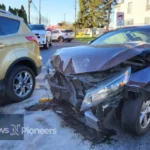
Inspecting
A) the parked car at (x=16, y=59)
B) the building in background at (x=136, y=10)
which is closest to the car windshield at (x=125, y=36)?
the parked car at (x=16, y=59)

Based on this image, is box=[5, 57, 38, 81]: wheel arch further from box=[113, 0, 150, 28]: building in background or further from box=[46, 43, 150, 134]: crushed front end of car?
box=[113, 0, 150, 28]: building in background

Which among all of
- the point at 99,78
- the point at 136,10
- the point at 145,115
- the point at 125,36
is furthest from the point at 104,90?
the point at 136,10

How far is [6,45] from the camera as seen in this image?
3951mm

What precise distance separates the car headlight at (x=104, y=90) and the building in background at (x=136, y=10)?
3492 centimetres

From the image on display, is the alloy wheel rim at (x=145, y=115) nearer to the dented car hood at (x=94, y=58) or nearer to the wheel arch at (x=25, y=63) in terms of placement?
the dented car hood at (x=94, y=58)

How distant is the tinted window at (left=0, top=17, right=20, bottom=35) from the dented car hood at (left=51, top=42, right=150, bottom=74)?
1.44 m

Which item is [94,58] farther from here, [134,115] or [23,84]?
[23,84]

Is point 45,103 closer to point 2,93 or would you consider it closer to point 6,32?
point 2,93

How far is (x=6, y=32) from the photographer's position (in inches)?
161

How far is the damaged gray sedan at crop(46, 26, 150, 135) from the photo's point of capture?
2.58 meters

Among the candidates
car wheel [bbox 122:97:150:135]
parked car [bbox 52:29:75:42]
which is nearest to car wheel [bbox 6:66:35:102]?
car wheel [bbox 122:97:150:135]

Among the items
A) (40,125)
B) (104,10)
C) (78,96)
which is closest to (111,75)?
(78,96)

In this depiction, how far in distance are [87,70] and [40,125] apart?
48.5 inches

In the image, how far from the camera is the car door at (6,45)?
3893 millimetres
